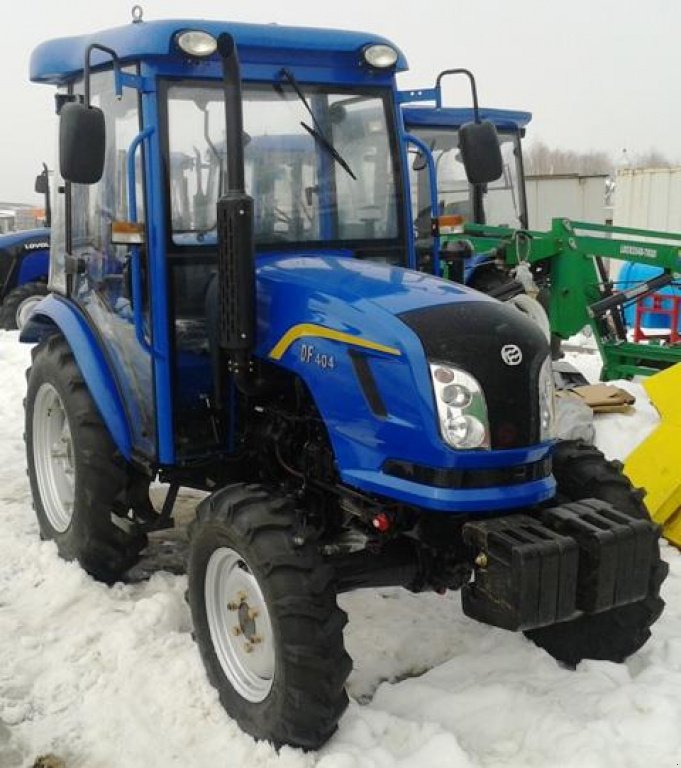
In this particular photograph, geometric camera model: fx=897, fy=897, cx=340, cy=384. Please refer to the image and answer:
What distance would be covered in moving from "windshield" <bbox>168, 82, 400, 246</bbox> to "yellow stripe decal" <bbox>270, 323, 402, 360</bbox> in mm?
579

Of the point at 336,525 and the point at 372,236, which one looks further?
the point at 372,236

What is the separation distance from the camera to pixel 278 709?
111 inches

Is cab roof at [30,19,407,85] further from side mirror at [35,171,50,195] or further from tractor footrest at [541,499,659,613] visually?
side mirror at [35,171,50,195]

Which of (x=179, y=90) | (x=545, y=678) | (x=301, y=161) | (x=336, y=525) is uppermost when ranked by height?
(x=179, y=90)

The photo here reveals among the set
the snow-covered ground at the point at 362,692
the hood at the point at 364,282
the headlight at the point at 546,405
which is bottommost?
the snow-covered ground at the point at 362,692

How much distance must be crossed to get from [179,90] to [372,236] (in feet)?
3.24

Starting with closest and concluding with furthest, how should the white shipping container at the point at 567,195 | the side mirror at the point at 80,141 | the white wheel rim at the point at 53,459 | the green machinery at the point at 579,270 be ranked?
the side mirror at the point at 80,141, the white wheel rim at the point at 53,459, the green machinery at the point at 579,270, the white shipping container at the point at 567,195

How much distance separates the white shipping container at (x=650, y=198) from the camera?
625 inches

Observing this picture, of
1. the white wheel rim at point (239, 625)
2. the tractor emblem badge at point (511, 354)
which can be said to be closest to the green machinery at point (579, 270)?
the tractor emblem badge at point (511, 354)

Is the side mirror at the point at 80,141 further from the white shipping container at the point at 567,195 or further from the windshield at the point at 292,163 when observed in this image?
the white shipping container at the point at 567,195

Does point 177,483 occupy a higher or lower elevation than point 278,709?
higher

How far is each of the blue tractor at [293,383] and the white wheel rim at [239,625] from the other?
0.01 m

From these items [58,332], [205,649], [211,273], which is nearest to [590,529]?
[205,649]

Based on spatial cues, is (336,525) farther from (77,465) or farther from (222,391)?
(77,465)
